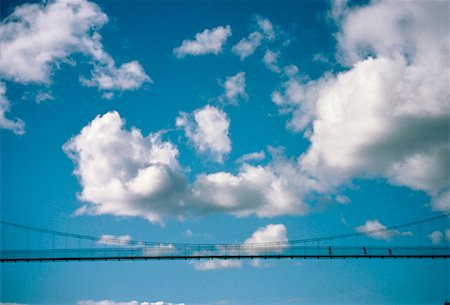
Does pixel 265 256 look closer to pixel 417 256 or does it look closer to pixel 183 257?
pixel 183 257

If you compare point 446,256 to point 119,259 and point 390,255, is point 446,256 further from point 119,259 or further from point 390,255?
point 119,259

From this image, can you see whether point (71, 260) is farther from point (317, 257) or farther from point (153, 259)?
point (317, 257)

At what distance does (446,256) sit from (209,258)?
33688 mm

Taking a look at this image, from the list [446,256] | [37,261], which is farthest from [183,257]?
[446,256]

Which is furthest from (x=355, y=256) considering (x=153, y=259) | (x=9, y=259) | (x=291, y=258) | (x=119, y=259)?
A: (x=9, y=259)

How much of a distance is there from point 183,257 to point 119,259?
28.3 ft

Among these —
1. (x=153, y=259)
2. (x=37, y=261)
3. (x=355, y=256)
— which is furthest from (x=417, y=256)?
(x=37, y=261)

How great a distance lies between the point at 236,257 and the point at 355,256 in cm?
1693

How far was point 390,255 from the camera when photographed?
66062mm

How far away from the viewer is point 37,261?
62.8 meters

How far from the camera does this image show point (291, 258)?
6269 cm

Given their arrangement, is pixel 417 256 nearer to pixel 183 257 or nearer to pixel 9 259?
pixel 183 257

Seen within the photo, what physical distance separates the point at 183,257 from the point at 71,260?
49.4ft

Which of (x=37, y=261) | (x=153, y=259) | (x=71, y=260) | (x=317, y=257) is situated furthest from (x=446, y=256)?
(x=37, y=261)
